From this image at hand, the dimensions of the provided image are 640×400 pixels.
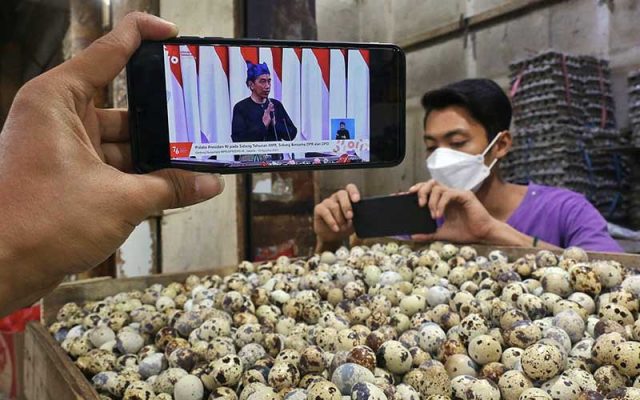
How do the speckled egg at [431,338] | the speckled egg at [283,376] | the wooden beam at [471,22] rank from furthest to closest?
the wooden beam at [471,22]
the speckled egg at [431,338]
the speckled egg at [283,376]

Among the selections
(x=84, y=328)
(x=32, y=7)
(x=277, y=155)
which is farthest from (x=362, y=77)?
(x=32, y=7)

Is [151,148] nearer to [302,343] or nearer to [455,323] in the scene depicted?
[302,343]

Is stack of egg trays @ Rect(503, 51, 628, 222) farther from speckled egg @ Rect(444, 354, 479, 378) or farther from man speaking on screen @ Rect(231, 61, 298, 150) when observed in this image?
man speaking on screen @ Rect(231, 61, 298, 150)

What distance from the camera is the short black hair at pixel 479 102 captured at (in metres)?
2.08

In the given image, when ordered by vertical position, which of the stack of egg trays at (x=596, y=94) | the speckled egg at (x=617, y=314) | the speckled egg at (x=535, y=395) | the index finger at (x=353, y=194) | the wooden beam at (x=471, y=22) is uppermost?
the wooden beam at (x=471, y=22)

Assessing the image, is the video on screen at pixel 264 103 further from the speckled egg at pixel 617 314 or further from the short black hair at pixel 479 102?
the short black hair at pixel 479 102

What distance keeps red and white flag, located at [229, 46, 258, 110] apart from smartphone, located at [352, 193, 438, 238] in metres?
1.16

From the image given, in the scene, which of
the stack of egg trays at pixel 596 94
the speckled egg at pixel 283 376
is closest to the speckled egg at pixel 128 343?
the speckled egg at pixel 283 376

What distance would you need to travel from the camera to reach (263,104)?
2.35 feet

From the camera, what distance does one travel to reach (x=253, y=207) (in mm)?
2396

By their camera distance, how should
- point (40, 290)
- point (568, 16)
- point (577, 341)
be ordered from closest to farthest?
point (40, 290) < point (577, 341) < point (568, 16)

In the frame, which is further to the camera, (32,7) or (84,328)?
(32,7)

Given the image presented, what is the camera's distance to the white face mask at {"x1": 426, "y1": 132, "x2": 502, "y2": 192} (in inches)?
79.2

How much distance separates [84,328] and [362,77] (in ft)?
2.83
